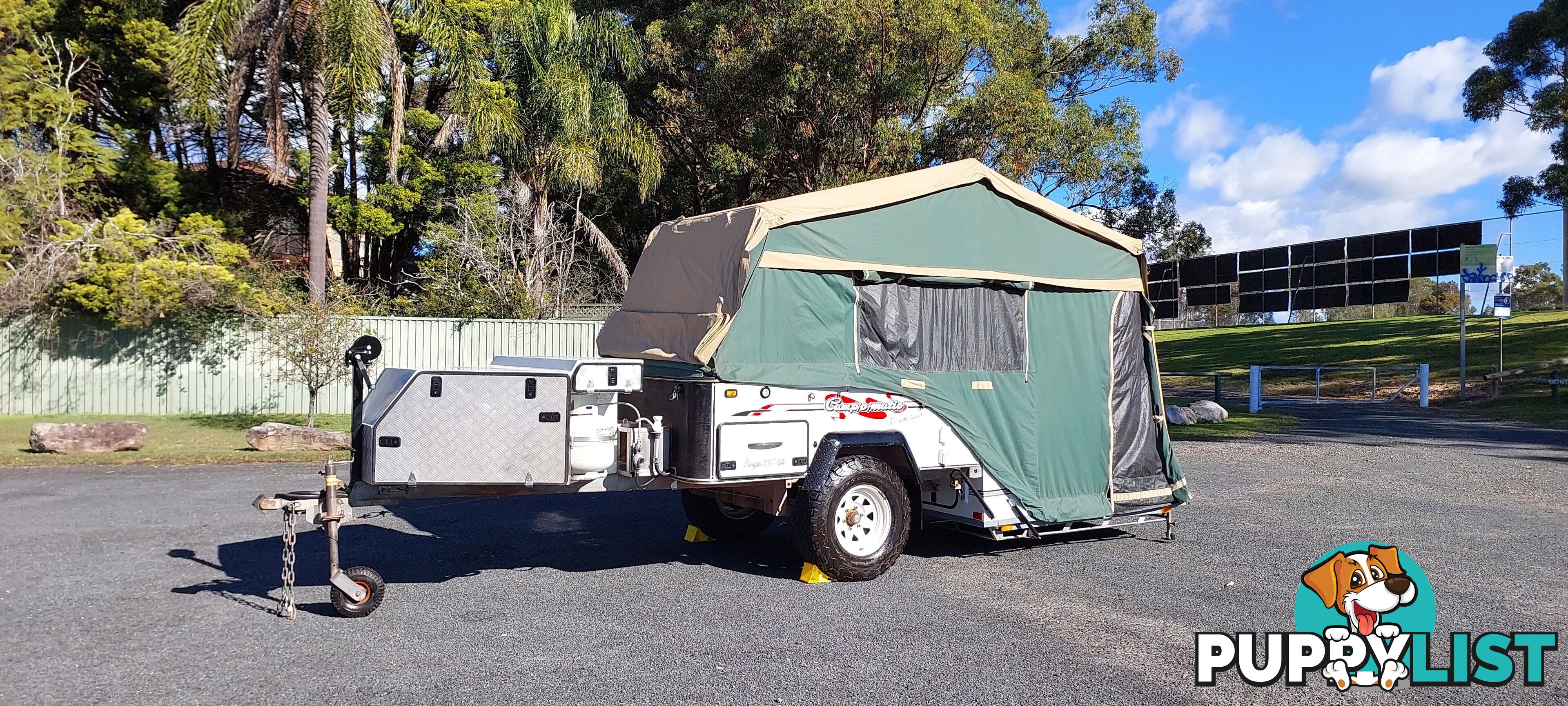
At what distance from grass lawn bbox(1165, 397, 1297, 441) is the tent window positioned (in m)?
10.1

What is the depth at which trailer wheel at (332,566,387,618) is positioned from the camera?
593 cm

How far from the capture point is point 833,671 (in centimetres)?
512

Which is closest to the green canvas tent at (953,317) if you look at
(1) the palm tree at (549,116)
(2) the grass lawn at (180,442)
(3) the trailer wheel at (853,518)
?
(3) the trailer wheel at (853,518)

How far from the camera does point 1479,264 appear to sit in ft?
72.1

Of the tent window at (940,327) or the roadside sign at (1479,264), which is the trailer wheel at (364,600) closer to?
the tent window at (940,327)

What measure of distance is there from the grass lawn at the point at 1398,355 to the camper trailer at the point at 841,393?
14.7m

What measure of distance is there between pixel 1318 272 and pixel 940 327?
2970cm

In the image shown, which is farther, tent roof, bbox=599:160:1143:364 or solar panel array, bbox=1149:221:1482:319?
solar panel array, bbox=1149:221:1482:319

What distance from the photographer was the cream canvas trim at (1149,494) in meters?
8.35

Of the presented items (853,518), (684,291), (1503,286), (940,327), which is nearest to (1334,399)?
(1503,286)

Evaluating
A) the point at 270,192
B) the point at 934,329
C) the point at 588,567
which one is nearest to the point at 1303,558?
the point at 934,329

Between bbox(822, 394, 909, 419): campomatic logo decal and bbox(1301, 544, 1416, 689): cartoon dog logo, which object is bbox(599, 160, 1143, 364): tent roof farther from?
bbox(1301, 544, 1416, 689): cartoon dog logo

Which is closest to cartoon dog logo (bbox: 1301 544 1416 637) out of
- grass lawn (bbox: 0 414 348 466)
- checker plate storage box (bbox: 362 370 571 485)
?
checker plate storage box (bbox: 362 370 571 485)

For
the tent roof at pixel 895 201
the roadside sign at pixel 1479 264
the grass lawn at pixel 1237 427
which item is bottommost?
the grass lawn at pixel 1237 427
